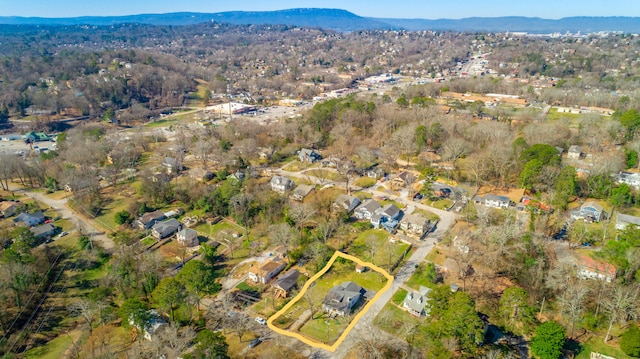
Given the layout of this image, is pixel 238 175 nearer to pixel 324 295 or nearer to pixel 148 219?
pixel 148 219

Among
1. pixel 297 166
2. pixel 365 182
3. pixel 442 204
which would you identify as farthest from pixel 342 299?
pixel 297 166

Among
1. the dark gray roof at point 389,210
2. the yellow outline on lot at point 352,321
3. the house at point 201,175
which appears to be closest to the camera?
the yellow outline on lot at point 352,321

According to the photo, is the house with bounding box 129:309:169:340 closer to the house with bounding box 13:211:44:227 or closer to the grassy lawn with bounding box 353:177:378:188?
the house with bounding box 13:211:44:227

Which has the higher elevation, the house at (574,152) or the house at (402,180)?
the house at (574,152)

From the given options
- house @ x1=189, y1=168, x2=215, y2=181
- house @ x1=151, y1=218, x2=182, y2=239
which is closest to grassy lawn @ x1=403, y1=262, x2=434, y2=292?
house @ x1=151, y1=218, x2=182, y2=239

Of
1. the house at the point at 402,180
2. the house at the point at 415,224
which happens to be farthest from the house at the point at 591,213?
the house at the point at 402,180

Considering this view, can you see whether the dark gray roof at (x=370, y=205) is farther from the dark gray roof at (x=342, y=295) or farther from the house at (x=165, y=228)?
the house at (x=165, y=228)
